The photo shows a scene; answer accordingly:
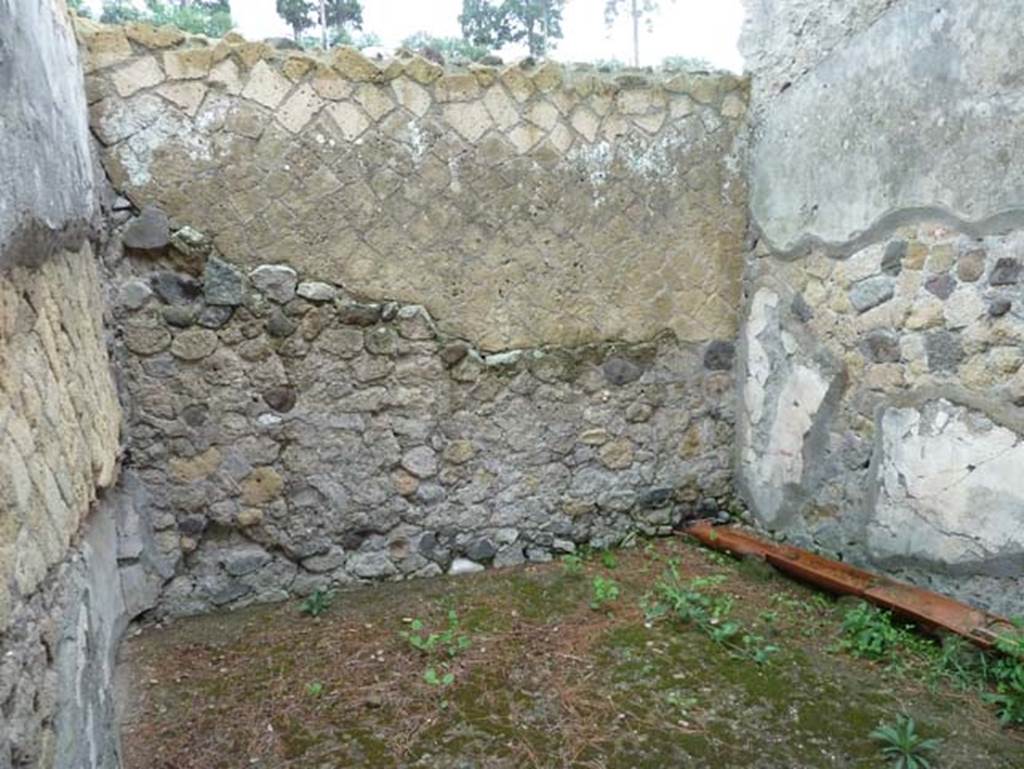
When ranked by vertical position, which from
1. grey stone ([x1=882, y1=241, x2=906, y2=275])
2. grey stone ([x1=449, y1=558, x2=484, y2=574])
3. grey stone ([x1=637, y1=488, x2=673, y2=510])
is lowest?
grey stone ([x1=449, y1=558, x2=484, y2=574])

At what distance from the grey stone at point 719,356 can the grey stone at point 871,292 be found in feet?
2.15

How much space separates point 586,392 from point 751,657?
1.23 meters

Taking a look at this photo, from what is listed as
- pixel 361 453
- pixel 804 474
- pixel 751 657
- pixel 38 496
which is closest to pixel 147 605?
pixel 361 453

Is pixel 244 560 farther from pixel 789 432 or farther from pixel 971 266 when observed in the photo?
pixel 971 266

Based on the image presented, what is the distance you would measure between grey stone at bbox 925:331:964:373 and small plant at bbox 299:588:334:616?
2295 millimetres

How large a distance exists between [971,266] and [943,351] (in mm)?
291

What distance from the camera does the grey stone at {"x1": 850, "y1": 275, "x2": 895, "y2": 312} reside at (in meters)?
2.67

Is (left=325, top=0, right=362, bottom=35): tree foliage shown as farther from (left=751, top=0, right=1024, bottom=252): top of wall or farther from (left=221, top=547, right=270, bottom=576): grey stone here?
(left=221, top=547, right=270, bottom=576): grey stone

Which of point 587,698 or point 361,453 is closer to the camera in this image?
point 587,698

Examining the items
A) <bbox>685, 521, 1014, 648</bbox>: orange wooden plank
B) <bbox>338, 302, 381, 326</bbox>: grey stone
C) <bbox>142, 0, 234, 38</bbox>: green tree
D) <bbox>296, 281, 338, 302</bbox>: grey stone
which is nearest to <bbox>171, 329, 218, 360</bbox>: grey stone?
<bbox>296, 281, 338, 302</bbox>: grey stone

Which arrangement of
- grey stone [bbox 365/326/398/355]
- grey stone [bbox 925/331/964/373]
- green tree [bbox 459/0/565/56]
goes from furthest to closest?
green tree [bbox 459/0/565/56] → grey stone [bbox 365/326/398/355] → grey stone [bbox 925/331/964/373]

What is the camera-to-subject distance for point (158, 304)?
2.52 m

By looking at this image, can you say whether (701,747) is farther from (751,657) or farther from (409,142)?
(409,142)

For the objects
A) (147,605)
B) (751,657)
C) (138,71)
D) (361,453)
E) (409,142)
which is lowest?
(751,657)
